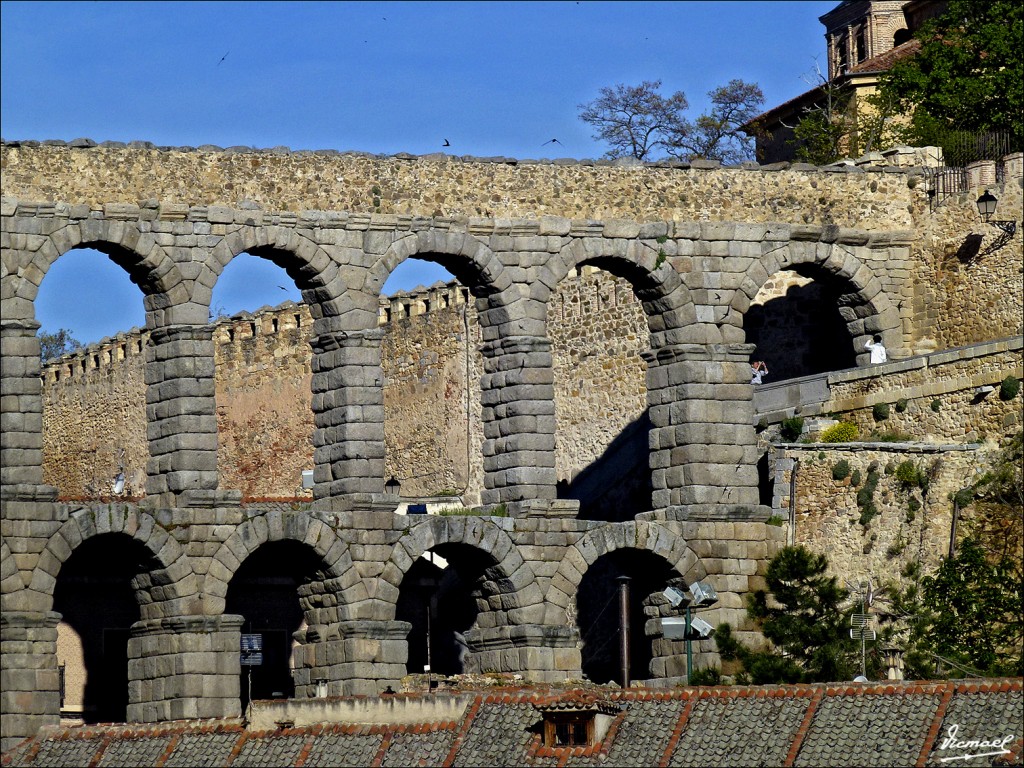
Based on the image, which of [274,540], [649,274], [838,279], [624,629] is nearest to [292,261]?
[274,540]

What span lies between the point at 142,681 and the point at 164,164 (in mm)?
8929

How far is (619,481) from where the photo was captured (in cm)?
6147

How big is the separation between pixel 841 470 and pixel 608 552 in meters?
4.42

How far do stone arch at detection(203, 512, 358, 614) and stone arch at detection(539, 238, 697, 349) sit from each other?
666 centimetres

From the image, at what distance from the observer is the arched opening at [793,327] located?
6266 centimetres

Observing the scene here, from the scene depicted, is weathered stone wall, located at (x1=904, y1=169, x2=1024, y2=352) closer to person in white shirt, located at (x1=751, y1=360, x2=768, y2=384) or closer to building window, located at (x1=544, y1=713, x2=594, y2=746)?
person in white shirt, located at (x1=751, y1=360, x2=768, y2=384)

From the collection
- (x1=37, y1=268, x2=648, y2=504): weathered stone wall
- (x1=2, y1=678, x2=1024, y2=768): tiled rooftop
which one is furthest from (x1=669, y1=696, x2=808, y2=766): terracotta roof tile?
(x1=37, y1=268, x2=648, y2=504): weathered stone wall

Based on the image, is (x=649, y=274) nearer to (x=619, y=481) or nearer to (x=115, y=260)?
(x=619, y=481)

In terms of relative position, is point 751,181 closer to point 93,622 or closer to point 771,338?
point 771,338

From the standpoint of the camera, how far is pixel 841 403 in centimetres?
5750

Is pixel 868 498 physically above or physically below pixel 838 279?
below

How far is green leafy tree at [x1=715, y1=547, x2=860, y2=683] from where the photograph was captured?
170 ft

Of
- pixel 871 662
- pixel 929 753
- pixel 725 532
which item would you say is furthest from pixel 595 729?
pixel 725 532

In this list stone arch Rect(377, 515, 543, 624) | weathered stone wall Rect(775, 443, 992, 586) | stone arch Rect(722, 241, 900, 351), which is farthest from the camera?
stone arch Rect(722, 241, 900, 351)
